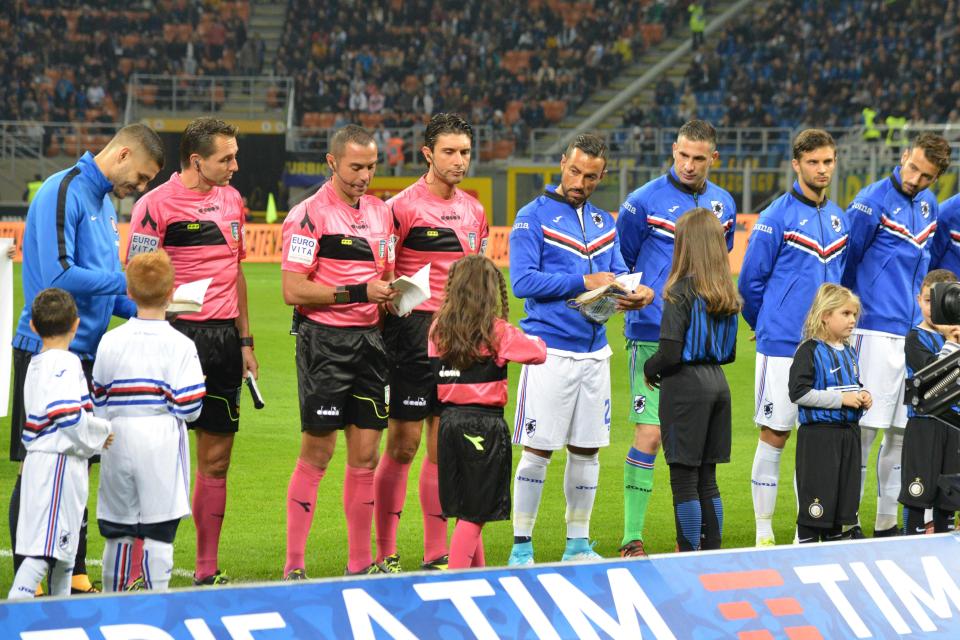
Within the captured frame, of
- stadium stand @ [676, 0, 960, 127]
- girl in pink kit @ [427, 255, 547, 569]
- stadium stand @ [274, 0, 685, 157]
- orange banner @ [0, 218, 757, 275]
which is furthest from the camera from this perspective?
stadium stand @ [274, 0, 685, 157]

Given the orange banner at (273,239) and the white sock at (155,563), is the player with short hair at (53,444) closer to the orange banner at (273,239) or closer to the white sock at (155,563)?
the white sock at (155,563)

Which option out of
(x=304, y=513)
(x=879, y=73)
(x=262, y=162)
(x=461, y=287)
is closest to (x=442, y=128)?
(x=461, y=287)

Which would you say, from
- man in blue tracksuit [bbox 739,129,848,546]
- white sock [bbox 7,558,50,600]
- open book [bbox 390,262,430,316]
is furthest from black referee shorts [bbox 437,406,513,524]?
man in blue tracksuit [bbox 739,129,848,546]

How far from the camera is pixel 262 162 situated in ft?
102

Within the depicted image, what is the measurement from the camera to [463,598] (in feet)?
13.3

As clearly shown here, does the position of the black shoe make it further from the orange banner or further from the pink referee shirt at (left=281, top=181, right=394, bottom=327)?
the orange banner

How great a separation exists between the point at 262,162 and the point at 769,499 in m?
25.9

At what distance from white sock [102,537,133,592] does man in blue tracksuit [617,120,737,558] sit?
261cm

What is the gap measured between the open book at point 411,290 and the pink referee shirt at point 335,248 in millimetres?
192

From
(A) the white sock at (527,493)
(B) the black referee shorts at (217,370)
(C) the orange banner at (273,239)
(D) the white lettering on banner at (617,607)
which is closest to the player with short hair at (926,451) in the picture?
(A) the white sock at (527,493)

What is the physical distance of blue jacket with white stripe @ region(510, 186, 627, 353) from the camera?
6219mm

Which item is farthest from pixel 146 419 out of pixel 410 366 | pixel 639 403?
pixel 639 403

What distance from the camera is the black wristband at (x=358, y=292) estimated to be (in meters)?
5.80

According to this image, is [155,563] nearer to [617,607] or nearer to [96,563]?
[96,563]
